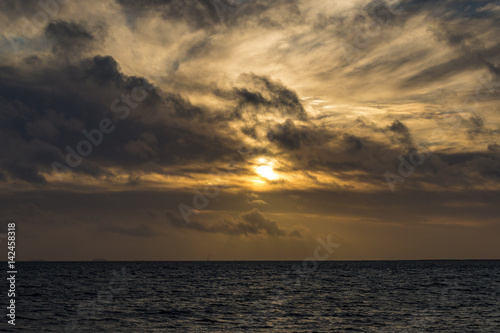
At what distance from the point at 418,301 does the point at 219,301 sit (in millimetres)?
32605

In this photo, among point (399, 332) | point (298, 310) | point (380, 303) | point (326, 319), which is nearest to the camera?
point (399, 332)

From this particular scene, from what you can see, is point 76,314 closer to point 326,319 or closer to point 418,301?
point 326,319

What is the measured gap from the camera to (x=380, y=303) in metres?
69.9

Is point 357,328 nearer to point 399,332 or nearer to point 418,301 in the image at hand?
point 399,332

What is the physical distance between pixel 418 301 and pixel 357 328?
94.6 ft

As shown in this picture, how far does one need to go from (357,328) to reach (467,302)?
32472 mm

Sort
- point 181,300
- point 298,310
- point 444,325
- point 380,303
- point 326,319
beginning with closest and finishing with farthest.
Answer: point 444,325 → point 326,319 → point 298,310 → point 380,303 → point 181,300

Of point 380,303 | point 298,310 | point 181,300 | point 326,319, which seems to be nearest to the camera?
point 326,319

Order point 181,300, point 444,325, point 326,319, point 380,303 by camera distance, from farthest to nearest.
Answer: point 181,300
point 380,303
point 326,319
point 444,325

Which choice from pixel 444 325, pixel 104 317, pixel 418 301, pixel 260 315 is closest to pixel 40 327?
pixel 104 317

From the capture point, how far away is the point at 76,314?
57.9 m

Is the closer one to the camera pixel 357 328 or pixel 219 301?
pixel 357 328

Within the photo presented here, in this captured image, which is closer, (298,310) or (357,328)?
(357,328)

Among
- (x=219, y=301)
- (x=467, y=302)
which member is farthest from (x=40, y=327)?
(x=467, y=302)
